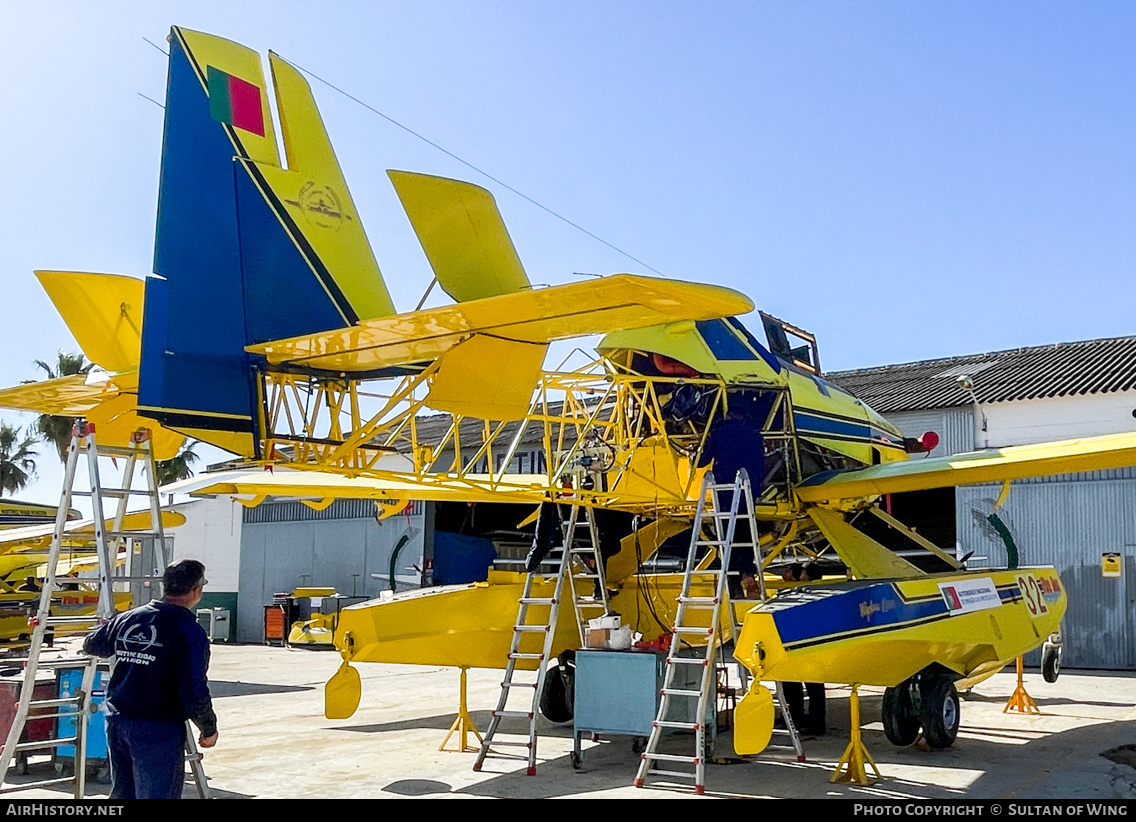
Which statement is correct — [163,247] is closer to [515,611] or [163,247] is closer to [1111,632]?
[515,611]

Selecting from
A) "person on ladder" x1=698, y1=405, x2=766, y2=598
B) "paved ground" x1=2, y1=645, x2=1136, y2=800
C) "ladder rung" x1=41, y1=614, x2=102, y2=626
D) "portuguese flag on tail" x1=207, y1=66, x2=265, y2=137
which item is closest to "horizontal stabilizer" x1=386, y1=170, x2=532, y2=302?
"portuguese flag on tail" x1=207, y1=66, x2=265, y2=137

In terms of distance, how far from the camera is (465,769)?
335 inches

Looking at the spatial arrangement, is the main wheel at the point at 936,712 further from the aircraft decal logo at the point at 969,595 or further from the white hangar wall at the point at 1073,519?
the white hangar wall at the point at 1073,519

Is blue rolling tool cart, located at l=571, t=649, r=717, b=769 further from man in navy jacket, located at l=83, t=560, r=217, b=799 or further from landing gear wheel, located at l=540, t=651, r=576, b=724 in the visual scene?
man in navy jacket, located at l=83, t=560, r=217, b=799

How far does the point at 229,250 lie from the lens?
6570mm

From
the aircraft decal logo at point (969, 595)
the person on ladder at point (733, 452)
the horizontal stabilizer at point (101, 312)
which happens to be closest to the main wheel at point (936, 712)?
the aircraft decal logo at point (969, 595)

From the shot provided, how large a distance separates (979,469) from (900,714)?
240cm

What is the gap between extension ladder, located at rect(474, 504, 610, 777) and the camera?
339 inches

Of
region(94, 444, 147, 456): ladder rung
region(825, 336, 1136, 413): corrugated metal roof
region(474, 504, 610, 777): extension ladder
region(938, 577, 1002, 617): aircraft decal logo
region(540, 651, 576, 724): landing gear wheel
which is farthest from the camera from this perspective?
region(825, 336, 1136, 413): corrugated metal roof

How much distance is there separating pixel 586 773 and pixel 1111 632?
13805mm

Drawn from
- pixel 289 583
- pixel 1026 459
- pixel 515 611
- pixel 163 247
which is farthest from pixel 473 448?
pixel 163 247

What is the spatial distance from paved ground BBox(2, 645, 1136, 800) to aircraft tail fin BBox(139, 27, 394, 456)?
118 inches

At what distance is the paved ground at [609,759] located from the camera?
7.54m

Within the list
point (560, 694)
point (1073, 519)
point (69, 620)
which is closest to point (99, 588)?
point (69, 620)
